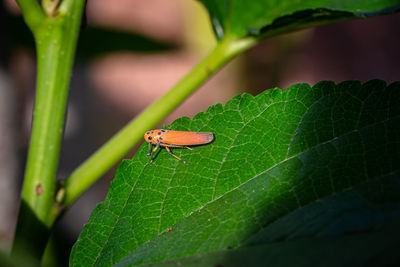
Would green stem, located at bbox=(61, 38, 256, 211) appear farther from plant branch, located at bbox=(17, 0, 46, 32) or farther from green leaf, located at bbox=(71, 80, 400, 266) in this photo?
plant branch, located at bbox=(17, 0, 46, 32)

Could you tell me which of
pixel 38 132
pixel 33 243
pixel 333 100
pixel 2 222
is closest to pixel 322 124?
pixel 333 100

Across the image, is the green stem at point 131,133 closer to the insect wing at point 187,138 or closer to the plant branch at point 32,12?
the insect wing at point 187,138

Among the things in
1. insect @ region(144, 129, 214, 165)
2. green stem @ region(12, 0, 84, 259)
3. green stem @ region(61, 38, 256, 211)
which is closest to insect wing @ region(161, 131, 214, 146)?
insect @ region(144, 129, 214, 165)

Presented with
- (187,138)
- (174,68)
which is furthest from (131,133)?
(174,68)

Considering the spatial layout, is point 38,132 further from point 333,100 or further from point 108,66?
point 108,66

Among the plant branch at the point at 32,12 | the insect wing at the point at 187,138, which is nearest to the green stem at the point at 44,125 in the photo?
the plant branch at the point at 32,12

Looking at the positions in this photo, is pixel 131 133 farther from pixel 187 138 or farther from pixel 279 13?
pixel 279 13
